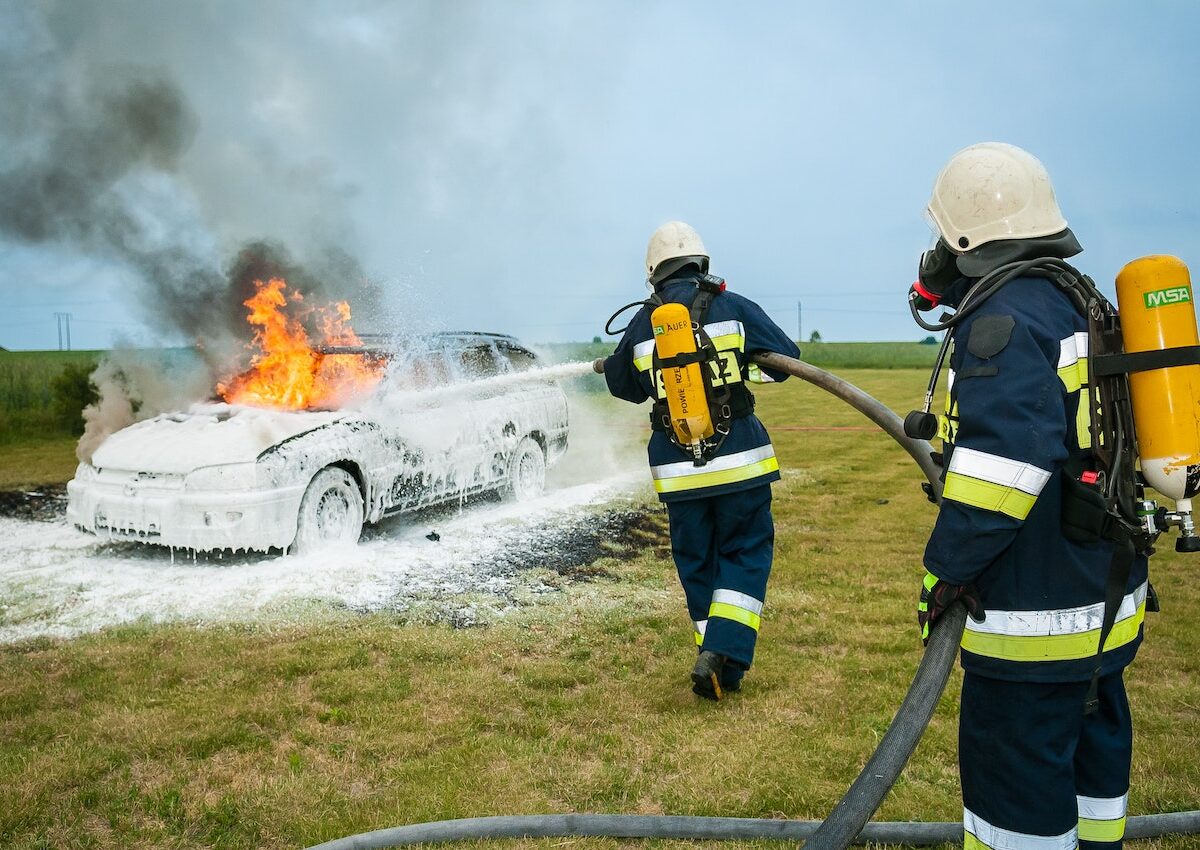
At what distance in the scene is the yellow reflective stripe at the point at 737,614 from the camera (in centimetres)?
424

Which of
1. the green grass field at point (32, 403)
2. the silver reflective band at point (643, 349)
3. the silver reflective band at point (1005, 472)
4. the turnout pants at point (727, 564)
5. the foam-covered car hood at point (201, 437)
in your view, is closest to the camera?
the silver reflective band at point (1005, 472)

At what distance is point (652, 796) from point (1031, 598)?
5.54ft

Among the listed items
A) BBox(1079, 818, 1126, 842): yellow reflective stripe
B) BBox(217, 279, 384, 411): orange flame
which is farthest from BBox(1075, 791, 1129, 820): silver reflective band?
BBox(217, 279, 384, 411): orange flame

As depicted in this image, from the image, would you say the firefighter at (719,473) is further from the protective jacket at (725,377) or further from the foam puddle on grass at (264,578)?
the foam puddle on grass at (264,578)

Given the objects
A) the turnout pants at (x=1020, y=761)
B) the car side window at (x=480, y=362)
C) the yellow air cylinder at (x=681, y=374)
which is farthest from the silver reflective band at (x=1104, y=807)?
the car side window at (x=480, y=362)

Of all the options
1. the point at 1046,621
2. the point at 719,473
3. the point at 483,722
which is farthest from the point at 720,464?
the point at 1046,621

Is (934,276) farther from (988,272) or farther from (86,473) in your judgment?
(86,473)

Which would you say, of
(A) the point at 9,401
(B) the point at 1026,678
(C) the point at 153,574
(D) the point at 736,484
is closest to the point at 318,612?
(C) the point at 153,574

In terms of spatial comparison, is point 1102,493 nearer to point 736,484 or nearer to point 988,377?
point 988,377

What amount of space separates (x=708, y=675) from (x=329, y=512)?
368 centimetres

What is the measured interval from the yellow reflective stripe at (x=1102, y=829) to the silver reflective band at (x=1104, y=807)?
0.01m

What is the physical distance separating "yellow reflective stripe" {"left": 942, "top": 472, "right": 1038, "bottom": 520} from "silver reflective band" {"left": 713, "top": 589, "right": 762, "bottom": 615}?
214cm

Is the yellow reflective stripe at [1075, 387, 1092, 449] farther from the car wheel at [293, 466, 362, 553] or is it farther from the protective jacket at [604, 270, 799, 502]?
the car wheel at [293, 466, 362, 553]

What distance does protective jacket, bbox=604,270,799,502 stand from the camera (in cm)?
434
